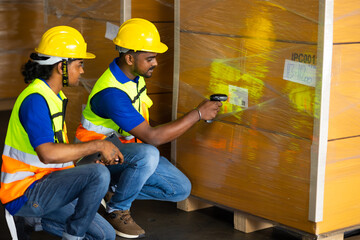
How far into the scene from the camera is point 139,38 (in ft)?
12.2

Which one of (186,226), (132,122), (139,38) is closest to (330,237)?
(186,226)

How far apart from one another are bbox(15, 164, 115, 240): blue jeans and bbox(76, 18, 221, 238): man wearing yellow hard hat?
469 millimetres

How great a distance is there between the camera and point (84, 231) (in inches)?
126

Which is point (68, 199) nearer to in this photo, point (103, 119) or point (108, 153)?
point (108, 153)

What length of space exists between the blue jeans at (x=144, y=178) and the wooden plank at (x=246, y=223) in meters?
0.36

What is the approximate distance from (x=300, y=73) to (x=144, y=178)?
3.61 ft

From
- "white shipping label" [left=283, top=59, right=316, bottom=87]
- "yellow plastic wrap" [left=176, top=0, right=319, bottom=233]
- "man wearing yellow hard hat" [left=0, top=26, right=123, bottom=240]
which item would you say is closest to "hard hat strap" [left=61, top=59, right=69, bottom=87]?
"man wearing yellow hard hat" [left=0, top=26, right=123, bottom=240]

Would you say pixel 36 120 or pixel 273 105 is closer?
pixel 36 120

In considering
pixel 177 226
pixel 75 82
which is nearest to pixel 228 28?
pixel 75 82

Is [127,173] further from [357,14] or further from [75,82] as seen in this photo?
[357,14]

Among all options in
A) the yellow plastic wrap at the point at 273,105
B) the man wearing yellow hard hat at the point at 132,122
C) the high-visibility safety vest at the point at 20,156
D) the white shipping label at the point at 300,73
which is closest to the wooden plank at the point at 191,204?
the yellow plastic wrap at the point at 273,105

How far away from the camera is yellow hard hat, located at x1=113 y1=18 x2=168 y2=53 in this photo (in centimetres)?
371

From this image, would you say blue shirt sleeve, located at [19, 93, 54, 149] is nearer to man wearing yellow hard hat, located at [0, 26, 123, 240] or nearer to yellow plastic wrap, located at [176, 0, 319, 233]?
man wearing yellow hard hat, located at [0, 26, 123, 240]

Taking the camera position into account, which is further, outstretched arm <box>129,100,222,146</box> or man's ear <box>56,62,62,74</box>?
outstretched arm <box>129,100,222,146</box>
